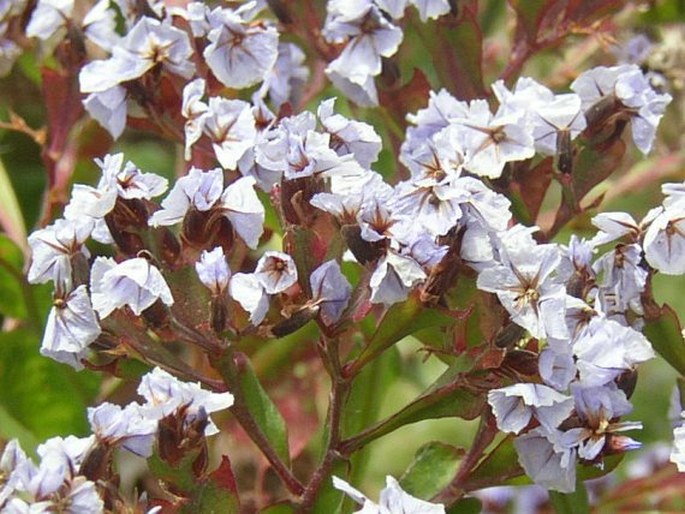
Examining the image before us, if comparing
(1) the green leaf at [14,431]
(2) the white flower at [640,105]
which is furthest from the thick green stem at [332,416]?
(1) the green leaf at [14,431]

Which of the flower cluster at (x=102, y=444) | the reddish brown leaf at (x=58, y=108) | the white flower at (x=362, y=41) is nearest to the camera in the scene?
the flower cluster at (x=102, y=444)

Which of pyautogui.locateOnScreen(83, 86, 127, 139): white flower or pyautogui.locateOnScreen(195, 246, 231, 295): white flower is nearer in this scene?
pyautogui.locateOnScreen(195, 246, 231, 295): white flower

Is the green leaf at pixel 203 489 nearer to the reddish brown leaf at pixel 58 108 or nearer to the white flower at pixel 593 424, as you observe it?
the white flower at pixel 593 424

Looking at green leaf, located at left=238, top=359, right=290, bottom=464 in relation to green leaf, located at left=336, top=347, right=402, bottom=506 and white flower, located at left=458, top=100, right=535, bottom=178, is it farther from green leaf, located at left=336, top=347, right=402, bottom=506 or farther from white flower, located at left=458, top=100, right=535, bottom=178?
white flower, located at left=458, top=100, right=535, bottom=178

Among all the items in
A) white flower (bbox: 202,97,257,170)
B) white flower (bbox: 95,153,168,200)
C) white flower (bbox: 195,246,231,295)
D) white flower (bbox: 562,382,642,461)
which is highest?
white flower (bbox: 95,153,168,200)

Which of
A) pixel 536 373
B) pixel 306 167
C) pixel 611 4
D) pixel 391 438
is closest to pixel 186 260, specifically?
pixel 306 167

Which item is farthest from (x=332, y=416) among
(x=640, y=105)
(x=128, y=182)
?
(x=640, y=105)

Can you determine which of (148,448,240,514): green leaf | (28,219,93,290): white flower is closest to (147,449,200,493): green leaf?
(148,448,240,514): green leaf
